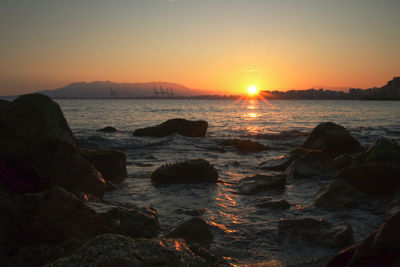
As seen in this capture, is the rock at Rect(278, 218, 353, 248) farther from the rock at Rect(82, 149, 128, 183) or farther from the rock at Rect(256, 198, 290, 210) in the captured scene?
the rock at Rect(82, 149, 128, 183)

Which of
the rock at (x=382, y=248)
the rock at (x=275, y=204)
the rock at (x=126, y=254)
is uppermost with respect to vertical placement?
the rock at (x=382, y=248)

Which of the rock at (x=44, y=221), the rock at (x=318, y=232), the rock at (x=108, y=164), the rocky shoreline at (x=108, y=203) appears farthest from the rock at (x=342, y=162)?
the rock at (x=44, y=221)

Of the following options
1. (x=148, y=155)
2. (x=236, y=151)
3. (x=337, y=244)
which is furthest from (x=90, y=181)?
(x=236, y=151)

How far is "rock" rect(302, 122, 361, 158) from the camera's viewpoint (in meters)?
11.3

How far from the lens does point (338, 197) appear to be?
572cm

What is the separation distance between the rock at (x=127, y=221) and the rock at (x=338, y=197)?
10.6 feet

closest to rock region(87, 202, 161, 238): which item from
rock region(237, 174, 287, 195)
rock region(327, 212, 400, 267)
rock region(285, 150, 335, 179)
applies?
rock region(237, 174, 287, 195)

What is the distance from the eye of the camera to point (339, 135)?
11430 mm

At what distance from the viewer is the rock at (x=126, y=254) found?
2.59 meters

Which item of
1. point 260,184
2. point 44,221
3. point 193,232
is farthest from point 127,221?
point 260,184

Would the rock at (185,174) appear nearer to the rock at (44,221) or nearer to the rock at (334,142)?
the rock at (44,221)

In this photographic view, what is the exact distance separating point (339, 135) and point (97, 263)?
11.0m

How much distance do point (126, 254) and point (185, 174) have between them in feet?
16.1

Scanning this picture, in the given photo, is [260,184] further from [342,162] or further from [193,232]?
[342,162]
